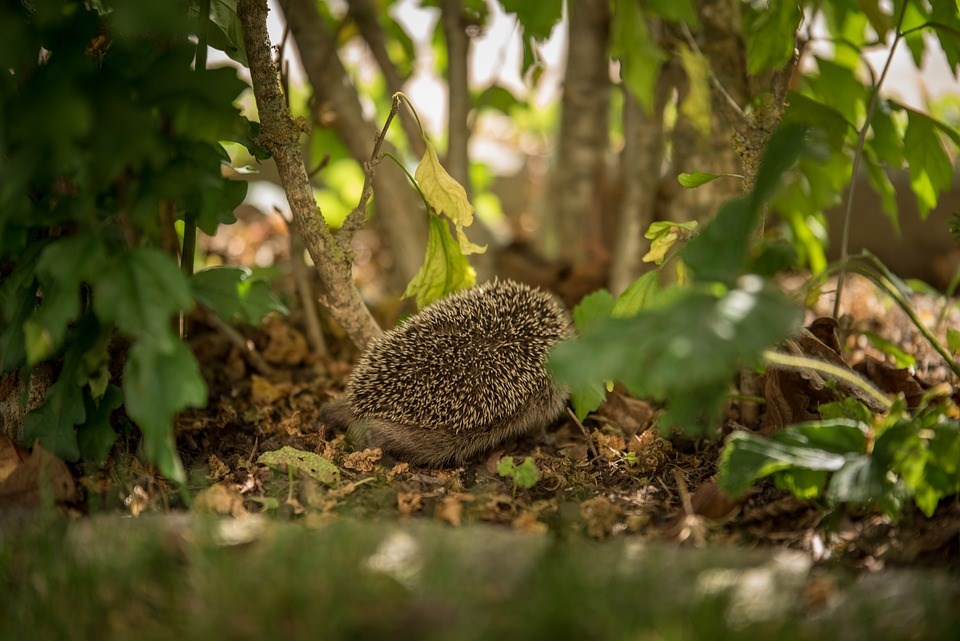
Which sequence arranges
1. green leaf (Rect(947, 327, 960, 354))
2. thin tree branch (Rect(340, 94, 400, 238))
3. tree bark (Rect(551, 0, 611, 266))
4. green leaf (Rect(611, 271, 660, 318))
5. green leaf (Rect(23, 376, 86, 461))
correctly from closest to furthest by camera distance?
green leaf (Rect(23, 376, 86, 461)) → green leaf (Rect(611, 271, 660, 318)) → thin tree branch (Rect(340, 94, 400, 238)) → green leaf (Rect(947, 327, 960, 354)) → tree bark (Rect(551, 0, 611, 266))

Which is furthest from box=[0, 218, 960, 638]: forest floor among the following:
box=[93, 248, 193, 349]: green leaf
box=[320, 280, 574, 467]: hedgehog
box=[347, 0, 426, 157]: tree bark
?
box=[347, 0, 426, 157]: tree bark

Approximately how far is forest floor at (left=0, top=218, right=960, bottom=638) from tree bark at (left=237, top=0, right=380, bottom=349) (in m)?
0.81

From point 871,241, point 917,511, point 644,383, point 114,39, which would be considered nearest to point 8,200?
point 114,39

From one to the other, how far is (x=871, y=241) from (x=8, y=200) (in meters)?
6.68

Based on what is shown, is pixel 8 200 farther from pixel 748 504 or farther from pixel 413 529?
pixel 748 504

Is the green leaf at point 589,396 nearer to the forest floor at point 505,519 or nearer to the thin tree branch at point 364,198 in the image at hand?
the forest floor at point 505,519

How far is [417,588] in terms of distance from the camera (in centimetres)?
223

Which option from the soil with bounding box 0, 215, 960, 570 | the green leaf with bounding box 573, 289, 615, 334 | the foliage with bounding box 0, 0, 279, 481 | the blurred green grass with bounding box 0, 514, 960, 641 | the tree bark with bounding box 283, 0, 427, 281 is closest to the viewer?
the blurred green grass with bounding box 0, 514, 960, 641

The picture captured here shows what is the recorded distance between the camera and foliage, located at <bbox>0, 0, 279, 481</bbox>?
2.35 meters

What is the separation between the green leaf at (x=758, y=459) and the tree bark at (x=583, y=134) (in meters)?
3.50

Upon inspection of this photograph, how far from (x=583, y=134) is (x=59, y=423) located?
4324 millimetres

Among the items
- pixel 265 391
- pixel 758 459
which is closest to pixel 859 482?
pixel 758 459

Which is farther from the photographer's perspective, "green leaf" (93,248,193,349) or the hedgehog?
the hedgehog

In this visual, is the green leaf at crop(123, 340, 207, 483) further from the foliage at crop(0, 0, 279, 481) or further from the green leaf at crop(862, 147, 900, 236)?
the green leaf at crop(862, 147, 900, 236)
